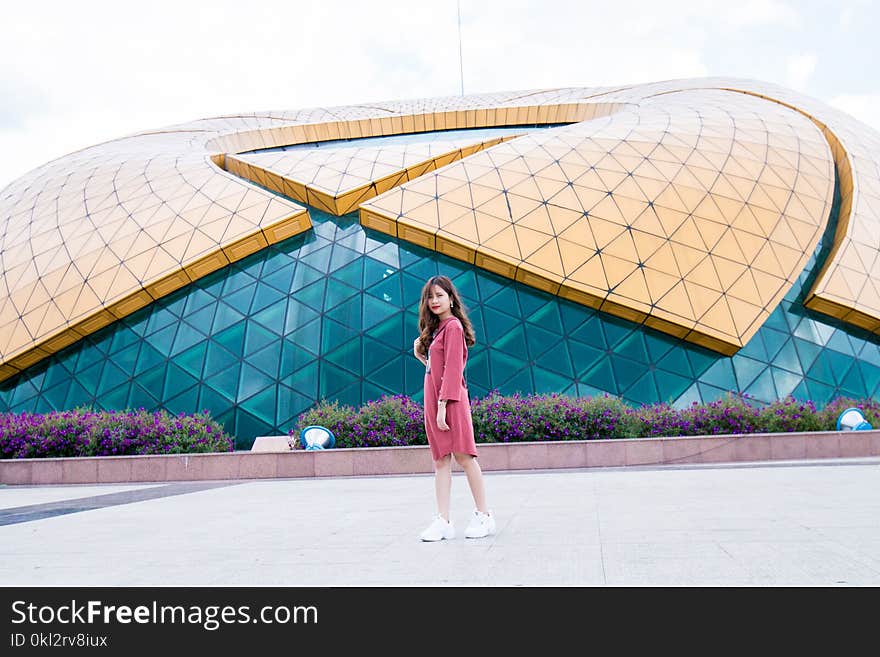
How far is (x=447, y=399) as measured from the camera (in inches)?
236

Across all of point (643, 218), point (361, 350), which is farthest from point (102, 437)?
point (643, 218)

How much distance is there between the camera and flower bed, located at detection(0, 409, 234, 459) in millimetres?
17750

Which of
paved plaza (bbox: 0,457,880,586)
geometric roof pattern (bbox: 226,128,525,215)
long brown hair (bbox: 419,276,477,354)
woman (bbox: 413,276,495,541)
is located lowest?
paved plaza (bbox: 0,457,880,586)

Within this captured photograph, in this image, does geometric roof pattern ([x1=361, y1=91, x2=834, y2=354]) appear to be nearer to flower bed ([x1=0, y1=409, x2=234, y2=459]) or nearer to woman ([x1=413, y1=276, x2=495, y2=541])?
flower bed ([x1=0, y1=409, x2=234, y2=459])

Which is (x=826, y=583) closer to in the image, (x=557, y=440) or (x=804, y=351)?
(x=557, y=440)

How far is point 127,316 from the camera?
907 inches

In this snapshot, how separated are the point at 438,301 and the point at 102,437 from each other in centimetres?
1446

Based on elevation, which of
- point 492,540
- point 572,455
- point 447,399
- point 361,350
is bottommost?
point 492,540

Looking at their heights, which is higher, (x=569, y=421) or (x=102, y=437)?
(x=102, y=437)

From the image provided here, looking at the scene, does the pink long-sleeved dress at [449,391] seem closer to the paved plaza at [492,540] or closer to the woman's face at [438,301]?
the woman's face at [438,301]

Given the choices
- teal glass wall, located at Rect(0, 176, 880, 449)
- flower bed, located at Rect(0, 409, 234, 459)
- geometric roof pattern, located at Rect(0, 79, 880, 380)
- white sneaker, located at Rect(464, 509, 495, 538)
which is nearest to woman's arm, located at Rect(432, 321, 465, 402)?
white sneaker, located at Rect(464, 509, 495, 538)

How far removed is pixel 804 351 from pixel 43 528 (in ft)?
68.3

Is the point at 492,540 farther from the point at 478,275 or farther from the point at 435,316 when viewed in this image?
the point at 478,275
